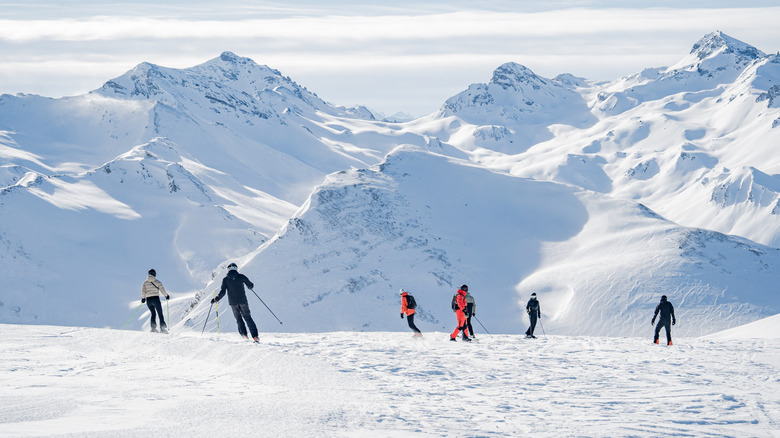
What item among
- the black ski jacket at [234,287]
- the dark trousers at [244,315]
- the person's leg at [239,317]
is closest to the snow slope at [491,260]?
the person's leg at [239,317]

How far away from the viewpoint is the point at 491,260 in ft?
273

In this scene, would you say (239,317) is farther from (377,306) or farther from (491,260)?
(491,260)

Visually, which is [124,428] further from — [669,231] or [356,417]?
[669,231]

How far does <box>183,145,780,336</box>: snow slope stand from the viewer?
228 ft

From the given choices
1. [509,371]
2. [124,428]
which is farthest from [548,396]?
[124,428]

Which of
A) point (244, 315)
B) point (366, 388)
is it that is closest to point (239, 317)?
point (244, 315)

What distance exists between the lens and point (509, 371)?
61.3ft

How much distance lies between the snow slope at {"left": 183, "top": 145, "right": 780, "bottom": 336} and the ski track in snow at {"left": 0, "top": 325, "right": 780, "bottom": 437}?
45584mm

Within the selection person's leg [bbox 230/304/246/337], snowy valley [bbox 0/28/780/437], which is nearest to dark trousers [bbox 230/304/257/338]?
person's leg [bbox 230/304/246/337]

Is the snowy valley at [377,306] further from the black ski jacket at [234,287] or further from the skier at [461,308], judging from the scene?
the black ski jacket at [234,287]

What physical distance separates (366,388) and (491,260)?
6850 centimetres

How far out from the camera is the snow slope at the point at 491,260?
69.4 m

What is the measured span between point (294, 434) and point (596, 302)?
63244 mm

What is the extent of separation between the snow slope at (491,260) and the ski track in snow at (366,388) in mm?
45584
